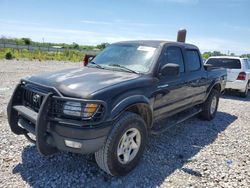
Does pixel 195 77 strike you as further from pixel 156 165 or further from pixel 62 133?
pixel 62 133

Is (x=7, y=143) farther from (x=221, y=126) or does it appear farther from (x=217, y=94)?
(x=217, y=94)

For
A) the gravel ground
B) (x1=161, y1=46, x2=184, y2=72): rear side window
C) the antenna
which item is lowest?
the gravel ground

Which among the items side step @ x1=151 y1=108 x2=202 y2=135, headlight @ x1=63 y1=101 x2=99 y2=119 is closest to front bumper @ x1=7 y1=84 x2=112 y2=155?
headlight @ x1=63 y1=101 x2=99 y2=119

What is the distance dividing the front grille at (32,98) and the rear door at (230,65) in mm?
8710

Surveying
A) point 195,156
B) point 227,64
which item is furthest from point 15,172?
point 227,64

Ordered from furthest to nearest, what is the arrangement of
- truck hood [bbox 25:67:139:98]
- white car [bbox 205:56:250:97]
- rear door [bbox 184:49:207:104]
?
white car [bbox 205:56:250:97] < rear door [bbox 184:49:207:104] < truck hood [bbox 25:67:139:98]

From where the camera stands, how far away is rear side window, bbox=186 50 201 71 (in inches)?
206

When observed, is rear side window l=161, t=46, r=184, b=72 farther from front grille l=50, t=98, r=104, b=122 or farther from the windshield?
front grille l=50, t=98, r=104, b=122

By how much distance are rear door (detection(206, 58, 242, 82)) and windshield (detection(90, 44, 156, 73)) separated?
690 centimetres

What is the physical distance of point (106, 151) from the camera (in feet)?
10.1

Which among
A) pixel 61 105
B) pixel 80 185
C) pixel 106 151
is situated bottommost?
pixel 80 185

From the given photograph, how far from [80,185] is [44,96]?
1257 millimetres

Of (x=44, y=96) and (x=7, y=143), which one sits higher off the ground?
(x=44, y=96)

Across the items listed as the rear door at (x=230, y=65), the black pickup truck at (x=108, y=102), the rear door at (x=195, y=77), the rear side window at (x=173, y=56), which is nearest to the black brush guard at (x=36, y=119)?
the black pickup truck at (x=108, y=102)
